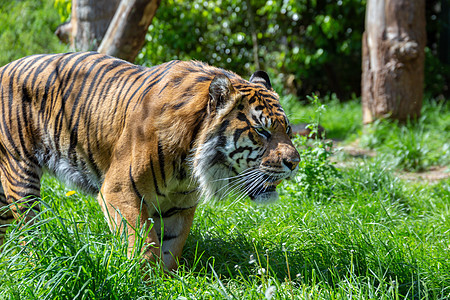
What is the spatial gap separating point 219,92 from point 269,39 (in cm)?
881

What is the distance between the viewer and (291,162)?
289 centimetres

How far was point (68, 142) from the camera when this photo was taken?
3.34 metres

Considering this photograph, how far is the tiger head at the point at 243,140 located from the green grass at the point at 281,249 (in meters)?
0.48

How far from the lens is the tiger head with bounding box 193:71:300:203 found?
9.45 ft

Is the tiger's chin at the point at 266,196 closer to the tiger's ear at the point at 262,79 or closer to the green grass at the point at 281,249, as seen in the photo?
the green grass at the point at 281,249

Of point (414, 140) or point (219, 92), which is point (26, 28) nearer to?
point (414, 140)

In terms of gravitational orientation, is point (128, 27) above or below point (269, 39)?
above

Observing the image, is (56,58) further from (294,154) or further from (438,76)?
(438,76)

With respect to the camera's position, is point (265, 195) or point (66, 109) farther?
point (66, 109)

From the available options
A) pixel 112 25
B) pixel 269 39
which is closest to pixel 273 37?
pixel 269 39

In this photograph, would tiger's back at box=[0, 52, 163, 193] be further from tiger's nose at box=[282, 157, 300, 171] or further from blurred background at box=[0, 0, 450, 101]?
blurred background at box=[0, 0, 450, 101]

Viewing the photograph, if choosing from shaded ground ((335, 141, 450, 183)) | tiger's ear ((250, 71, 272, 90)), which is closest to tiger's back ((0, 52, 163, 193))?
tiger's ear ((250, 71, 272, 90))

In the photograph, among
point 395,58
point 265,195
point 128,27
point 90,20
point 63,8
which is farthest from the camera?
point 63,8

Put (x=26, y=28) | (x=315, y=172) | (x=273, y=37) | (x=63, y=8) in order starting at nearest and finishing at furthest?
(x=315, y=172)
(x=63, y=8)
(x=26, y=28)
(x=273, y=37)
